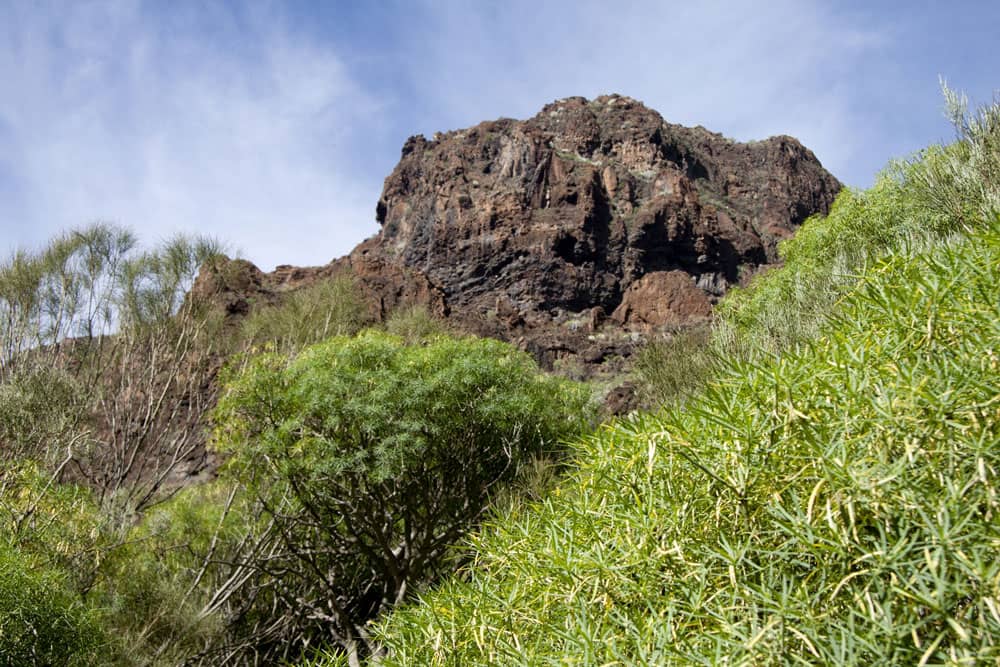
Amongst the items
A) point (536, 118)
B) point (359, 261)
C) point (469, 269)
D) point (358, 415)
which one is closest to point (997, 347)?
point (358, 415)

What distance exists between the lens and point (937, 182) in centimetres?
1030

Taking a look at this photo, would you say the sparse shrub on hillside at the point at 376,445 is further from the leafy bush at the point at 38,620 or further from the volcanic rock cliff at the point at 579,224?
the volcanic rock cliff at the point at 579,224

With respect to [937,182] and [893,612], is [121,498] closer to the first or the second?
[893,612]

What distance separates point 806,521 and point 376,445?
752 cm

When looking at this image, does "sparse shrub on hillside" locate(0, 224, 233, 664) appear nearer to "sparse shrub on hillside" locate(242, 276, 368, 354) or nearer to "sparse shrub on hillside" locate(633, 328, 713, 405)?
"sparse shrub on hillside" locate(242, 276, 368, 354)

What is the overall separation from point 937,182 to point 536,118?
223ft

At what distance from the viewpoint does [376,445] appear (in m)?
9.51

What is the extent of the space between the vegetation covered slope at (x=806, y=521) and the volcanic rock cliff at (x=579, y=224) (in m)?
34.1

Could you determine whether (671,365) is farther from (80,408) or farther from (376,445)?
(80,408)

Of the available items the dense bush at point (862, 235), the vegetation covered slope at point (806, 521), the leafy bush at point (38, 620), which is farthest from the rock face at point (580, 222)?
the vegetation covered slope at point (806, 521)

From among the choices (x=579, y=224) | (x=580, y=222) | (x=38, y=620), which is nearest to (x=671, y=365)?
(x=38, y=620)

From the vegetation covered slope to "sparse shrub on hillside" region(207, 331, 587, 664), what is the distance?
540 cm

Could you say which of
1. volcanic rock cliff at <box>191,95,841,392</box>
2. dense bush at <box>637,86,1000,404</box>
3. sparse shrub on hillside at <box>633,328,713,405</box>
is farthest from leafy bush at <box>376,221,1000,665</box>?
volcanic rock cliff at <box>191,95,841,392</box>

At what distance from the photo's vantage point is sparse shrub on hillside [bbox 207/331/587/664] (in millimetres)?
9398
